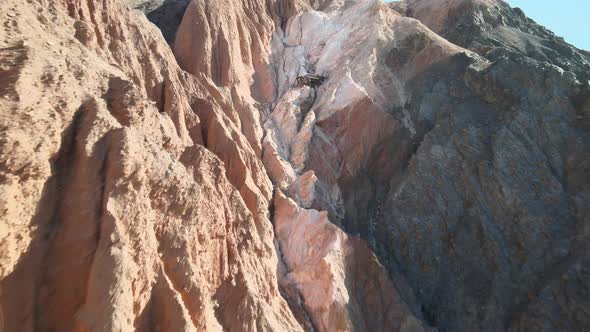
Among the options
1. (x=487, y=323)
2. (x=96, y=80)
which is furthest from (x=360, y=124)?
(x=96, y=80)

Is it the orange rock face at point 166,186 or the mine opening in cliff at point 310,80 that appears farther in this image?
the mine opening in cliff at point 310,80

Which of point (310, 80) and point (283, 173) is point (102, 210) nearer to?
point (283, 173)

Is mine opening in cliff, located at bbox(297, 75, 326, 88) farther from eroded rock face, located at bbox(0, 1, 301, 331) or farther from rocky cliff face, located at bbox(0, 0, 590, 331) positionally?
eroded rock face, located at bbox(0, 1, 301, 331)

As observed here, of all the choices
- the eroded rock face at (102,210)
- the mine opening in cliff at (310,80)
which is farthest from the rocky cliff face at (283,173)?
the mine opening in cliff at (310,80)

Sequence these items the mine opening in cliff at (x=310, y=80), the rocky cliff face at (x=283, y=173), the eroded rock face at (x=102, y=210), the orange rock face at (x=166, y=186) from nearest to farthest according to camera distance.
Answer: the eroded rock face at (x=102, y=210) → the orange rock face at (x=166, y=186) → the rocky cliff face at (x=283, y=173) → the mine opening in cliff at (x=310, y=80)

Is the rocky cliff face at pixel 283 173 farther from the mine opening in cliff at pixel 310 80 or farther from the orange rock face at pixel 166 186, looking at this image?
the mine opening in cliff at pixel 310 80

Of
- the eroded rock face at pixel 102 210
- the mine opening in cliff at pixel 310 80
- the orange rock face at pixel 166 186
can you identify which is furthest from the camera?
the mine opening in cliff at pixel 310 80
